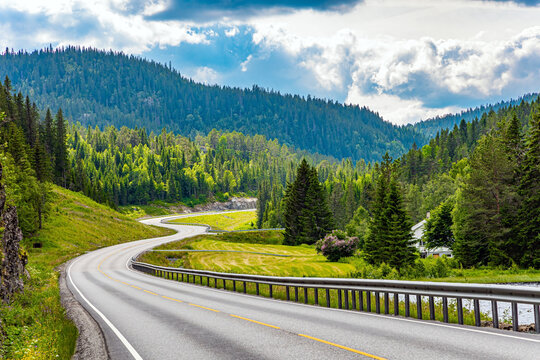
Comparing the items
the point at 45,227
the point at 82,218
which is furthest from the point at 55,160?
the point at 45,227

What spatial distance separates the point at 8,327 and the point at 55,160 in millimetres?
105950

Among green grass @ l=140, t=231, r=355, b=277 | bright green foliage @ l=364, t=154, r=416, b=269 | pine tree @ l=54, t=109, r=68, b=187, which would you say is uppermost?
pine tree @ l=54, t=109, r=68, b=187

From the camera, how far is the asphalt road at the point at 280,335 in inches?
320

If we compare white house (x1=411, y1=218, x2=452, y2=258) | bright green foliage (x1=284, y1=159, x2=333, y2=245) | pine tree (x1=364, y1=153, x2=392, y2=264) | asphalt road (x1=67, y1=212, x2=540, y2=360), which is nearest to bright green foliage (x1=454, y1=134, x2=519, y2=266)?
pine tree (x1=364, y1=153, x2=392, y2=264)

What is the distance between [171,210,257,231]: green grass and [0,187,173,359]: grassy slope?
153ft

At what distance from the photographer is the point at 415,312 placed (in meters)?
12.8

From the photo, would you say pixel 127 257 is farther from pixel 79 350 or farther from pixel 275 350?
pixel 275 350

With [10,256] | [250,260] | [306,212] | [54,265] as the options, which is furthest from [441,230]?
[10,256]

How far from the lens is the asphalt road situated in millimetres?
8141

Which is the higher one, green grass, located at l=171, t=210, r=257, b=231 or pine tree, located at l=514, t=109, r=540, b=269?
pine tree, located at l=514, t=109, r=540, b=269

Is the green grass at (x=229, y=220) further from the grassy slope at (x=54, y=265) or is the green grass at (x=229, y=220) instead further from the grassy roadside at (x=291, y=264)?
the grassy roadside at (x=291, y=264)

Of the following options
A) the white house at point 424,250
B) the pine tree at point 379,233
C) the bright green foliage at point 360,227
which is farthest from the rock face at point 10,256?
the white house at point 424,250

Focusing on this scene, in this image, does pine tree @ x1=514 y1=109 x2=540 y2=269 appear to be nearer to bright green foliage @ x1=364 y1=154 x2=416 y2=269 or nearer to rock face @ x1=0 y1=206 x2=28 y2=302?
bright green foliage @ x1=364 y1=154 x2=416 y2=269

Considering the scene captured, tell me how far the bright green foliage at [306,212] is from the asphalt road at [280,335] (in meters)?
65.1
